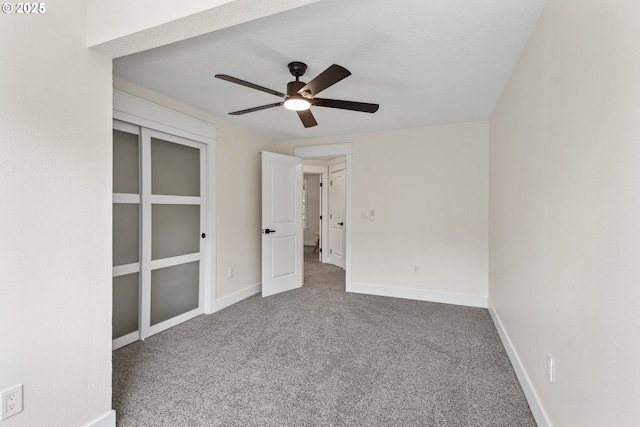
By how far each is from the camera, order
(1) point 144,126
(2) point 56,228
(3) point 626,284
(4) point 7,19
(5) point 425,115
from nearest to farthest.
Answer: (3) point 626,284
(4) point 7,19
(2) point 56,228
(1) point 144,126
(5) point 425,115

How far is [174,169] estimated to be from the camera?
311 centimetres

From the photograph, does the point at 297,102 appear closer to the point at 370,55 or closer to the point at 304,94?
the point at 304,94

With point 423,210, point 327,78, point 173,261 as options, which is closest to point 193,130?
point 173,261

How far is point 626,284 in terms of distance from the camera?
0.91m

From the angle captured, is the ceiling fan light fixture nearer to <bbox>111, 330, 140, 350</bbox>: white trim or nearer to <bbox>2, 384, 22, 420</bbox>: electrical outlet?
<bbox>2, 384, 22, 420</bbox>: electrical outlet

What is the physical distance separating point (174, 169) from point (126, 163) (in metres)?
0.50

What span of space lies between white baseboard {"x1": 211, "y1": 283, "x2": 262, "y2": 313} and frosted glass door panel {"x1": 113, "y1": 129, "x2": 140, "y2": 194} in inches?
61.5

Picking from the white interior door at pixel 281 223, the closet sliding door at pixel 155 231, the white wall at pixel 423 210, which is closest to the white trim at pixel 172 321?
the closet sliding door at pixel 155 231

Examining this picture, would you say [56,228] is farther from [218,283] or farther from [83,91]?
[218,283]

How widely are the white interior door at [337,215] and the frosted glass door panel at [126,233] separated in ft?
12.8

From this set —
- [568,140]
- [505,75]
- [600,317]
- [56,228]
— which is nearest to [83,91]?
[56,228]

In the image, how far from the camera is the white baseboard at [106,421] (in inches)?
62.5

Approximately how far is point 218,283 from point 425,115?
312 centimetres

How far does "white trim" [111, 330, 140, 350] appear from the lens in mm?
2562
